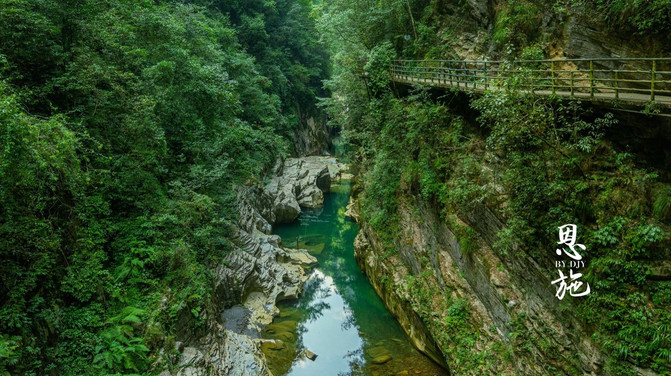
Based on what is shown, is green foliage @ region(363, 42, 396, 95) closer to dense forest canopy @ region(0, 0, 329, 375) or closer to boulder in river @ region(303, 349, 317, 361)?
dense forest canopy @ region(0, 0, 329, 375)

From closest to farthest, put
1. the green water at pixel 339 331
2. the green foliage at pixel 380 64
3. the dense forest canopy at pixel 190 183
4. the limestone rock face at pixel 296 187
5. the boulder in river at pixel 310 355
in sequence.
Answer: the dense forest canopy at pixel 190 183, the green water at pixel 339 331, the boulder in river at pixel 310 355, the green foliage at pixel 380 64, the limestone rock face at pixel 296 187

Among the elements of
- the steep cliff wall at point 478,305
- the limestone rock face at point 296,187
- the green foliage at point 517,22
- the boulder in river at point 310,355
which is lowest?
the limestone rock face at point 296,187

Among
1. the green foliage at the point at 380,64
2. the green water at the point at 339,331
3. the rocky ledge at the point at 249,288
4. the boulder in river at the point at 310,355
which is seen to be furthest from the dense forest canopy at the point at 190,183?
the boulder in river at the point at 310,355

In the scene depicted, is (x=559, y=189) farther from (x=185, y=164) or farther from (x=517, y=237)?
(x=185, y=164)

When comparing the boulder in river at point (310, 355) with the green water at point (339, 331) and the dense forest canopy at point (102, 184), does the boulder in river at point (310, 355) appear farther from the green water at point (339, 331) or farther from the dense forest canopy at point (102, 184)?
the dense forest canopy at point (102, 184)

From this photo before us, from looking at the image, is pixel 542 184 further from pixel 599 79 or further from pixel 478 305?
pixel 478 305

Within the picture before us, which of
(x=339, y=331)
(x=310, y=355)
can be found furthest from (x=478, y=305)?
(x=339, y=331)

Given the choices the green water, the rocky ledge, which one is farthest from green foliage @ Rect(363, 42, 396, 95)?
the green water
